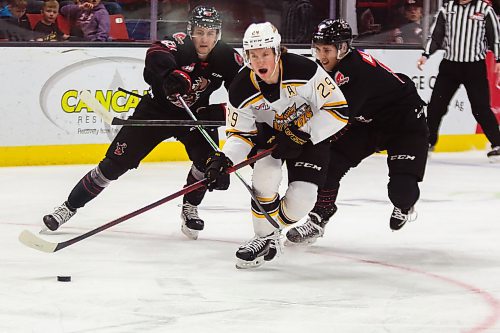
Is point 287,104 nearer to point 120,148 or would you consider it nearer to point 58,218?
point 120,148

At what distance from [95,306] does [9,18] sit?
144 inches

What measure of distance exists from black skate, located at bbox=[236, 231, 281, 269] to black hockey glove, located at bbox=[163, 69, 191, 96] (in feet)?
2.37

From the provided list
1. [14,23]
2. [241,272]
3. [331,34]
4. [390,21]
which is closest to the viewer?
[241,272]

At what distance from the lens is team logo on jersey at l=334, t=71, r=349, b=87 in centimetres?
400

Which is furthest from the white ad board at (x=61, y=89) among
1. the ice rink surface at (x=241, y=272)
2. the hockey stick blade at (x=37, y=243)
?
the hockey stick blade at (x=37, y=243)

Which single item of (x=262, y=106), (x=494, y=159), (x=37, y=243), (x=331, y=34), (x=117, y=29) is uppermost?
(x=331, y=34)

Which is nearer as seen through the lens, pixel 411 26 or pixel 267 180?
pixel 267 180

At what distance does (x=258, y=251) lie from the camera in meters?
3.75

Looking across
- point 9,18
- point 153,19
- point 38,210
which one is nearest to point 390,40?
point 153,19

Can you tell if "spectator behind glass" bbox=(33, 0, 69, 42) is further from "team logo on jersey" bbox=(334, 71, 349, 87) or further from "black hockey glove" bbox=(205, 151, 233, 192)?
"black hockey glove" bbox=(205, 151, 233, 192)

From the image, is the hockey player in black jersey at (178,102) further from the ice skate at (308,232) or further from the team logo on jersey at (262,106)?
the team logo on jersey at (262,106)

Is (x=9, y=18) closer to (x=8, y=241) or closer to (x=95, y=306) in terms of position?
(x=8, y=241)

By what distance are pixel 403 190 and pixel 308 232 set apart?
1.34 feet

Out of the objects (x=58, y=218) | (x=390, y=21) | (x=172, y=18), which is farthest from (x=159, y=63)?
(x=390, y=21)
